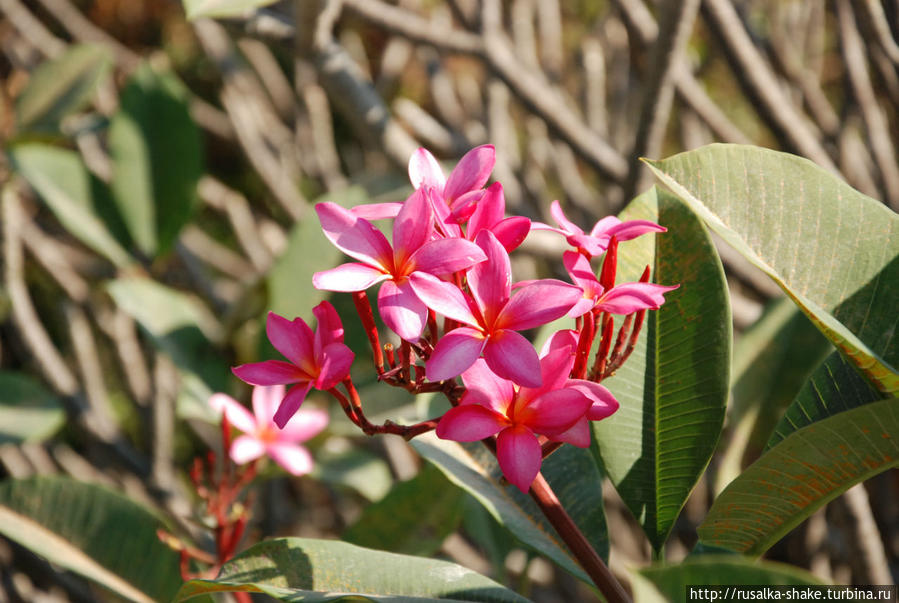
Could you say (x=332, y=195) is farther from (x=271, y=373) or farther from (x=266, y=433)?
(x=271, y=373)

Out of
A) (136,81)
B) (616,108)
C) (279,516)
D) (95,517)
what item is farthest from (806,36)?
(95,517)

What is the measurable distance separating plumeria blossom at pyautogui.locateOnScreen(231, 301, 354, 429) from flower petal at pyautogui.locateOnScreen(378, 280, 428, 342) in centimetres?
5

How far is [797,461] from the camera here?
1.72 feet

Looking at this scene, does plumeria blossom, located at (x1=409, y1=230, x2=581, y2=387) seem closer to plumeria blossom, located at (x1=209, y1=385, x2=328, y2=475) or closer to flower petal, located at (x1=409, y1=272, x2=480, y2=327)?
flower petal, located at (x1=409, y1=272, x2=480, y2=327)

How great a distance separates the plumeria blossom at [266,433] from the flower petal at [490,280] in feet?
1.57

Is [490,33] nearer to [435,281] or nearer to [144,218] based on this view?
[144,218]

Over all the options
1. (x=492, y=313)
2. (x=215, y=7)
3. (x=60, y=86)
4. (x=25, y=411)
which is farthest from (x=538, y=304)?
(x=60, y=86)

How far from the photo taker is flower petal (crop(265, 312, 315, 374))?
53 centimetres

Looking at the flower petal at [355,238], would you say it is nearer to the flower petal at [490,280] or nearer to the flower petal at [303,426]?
the flower petal at [490,280]

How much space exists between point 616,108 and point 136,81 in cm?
106

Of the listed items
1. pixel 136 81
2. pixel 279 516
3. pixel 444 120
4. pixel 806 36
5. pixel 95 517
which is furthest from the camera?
pixel 444 120

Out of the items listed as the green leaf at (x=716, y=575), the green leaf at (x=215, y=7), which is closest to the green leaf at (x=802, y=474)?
the green leaf at (x=716, y=575)

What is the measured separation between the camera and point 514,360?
1.51 feet

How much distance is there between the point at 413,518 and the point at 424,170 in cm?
50
